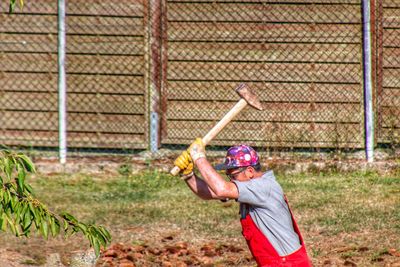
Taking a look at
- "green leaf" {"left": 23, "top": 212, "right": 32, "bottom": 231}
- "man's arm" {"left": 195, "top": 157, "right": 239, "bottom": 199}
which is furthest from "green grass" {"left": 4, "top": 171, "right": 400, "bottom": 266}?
"green leaf" {"left": 23, "top": 212, "right": 32, "bottom": 231}

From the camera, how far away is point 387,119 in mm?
12625

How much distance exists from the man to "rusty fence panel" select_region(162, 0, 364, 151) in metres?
5.90

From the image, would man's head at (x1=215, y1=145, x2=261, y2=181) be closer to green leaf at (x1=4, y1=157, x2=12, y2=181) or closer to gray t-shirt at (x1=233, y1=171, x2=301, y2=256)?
gray t-shirt at (x1=233, y1=171, x2=301, y2=256)

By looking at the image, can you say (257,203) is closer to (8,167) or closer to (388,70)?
(8,167)

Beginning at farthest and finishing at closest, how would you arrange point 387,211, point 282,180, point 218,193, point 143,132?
point 143,132 < point 282,180 < point 387,211 < point 218,193

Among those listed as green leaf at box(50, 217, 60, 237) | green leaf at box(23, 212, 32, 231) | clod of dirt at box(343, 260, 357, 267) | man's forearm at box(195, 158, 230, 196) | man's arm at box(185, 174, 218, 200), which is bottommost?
clod of dirt at box(343, 260, 357, 267)

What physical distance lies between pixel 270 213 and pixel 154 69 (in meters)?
6.38

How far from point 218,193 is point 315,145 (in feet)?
20.7

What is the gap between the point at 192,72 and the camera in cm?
1293

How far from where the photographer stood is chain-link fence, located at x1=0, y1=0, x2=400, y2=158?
12.7m

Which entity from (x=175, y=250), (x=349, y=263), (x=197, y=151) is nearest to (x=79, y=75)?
(x=175, y=250)

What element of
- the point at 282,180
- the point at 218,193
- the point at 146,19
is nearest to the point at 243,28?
the point at 146,19

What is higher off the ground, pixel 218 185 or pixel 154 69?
pixel 154 69

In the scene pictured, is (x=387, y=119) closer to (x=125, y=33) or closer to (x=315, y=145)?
(x=315, y=145)
